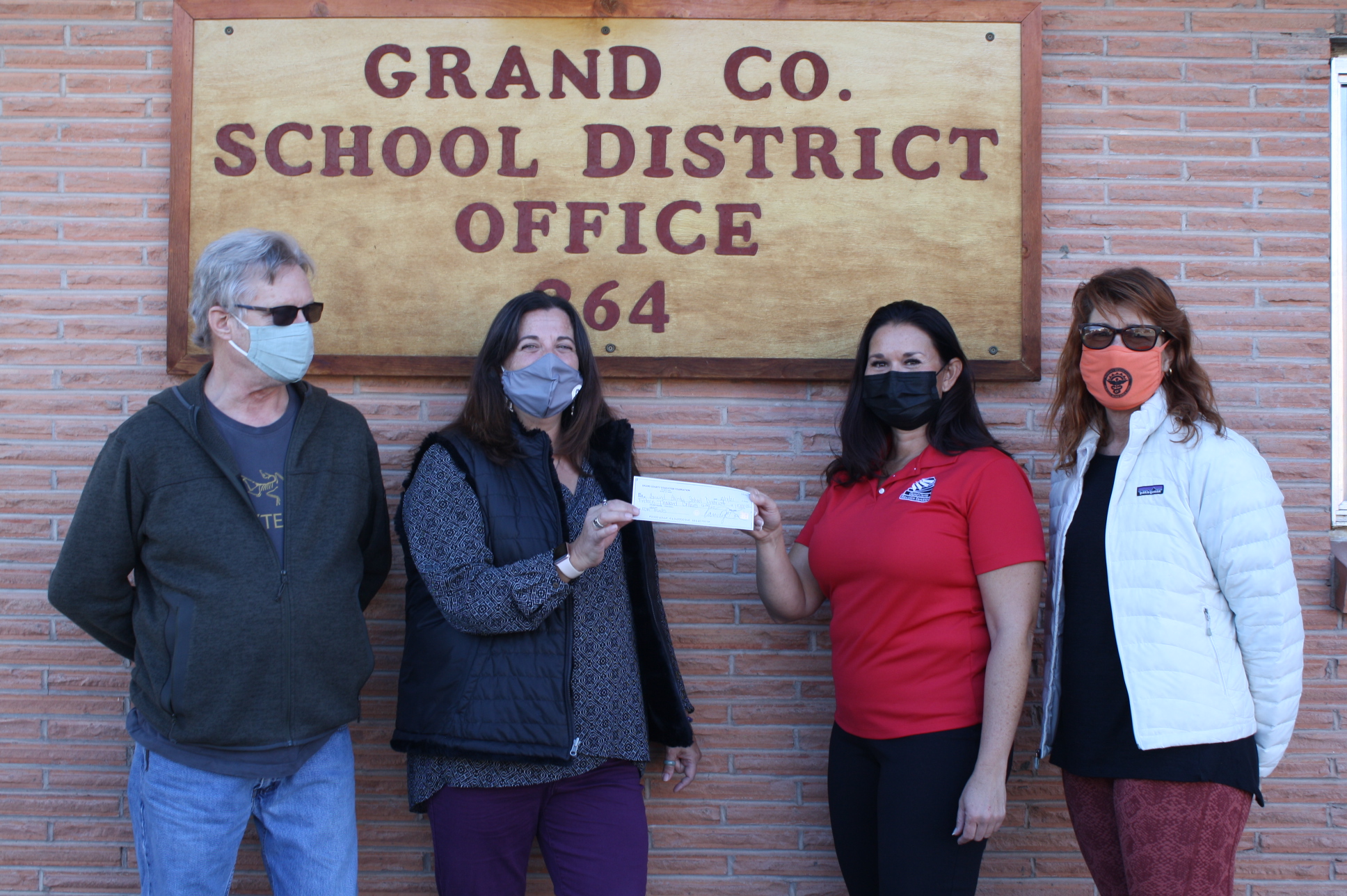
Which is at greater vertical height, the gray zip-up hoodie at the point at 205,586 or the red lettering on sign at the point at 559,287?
the red lettering on sign at the point at 559,287

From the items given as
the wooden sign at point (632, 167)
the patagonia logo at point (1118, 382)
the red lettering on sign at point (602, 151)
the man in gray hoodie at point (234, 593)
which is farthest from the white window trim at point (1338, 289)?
the man in gray hoodie at point (234, 593)

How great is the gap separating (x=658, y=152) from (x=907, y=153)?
88cm

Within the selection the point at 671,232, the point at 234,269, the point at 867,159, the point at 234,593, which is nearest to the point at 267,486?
the point at 234,593

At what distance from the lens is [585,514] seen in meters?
2.69

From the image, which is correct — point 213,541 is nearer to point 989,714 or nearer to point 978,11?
point 989,714

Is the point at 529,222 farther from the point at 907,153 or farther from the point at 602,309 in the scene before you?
the point at 907,153

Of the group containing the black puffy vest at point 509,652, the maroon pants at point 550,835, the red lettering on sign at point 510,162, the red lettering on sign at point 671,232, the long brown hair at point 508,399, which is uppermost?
the red lettering on sign at point 510,162

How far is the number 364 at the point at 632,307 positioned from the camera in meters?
3.29

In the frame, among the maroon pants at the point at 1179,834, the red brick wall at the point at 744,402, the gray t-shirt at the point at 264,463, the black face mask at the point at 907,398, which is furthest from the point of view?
the red brick wall at the point at 744,402

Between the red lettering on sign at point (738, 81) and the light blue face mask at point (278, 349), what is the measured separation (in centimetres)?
167

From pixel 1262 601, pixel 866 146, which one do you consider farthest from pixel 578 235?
pixel 1262 601

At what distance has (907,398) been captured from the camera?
2678mm

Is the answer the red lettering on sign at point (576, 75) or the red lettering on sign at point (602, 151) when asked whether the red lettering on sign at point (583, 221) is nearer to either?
the red lettering on sign at point (602, 151)

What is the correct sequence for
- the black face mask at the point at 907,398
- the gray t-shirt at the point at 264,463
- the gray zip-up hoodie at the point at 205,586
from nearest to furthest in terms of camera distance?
the gray zip-up hoodie at the point at 205,586 → the gray t-shirt at the point at 264,463 → the black face mask at the point at 907,398
